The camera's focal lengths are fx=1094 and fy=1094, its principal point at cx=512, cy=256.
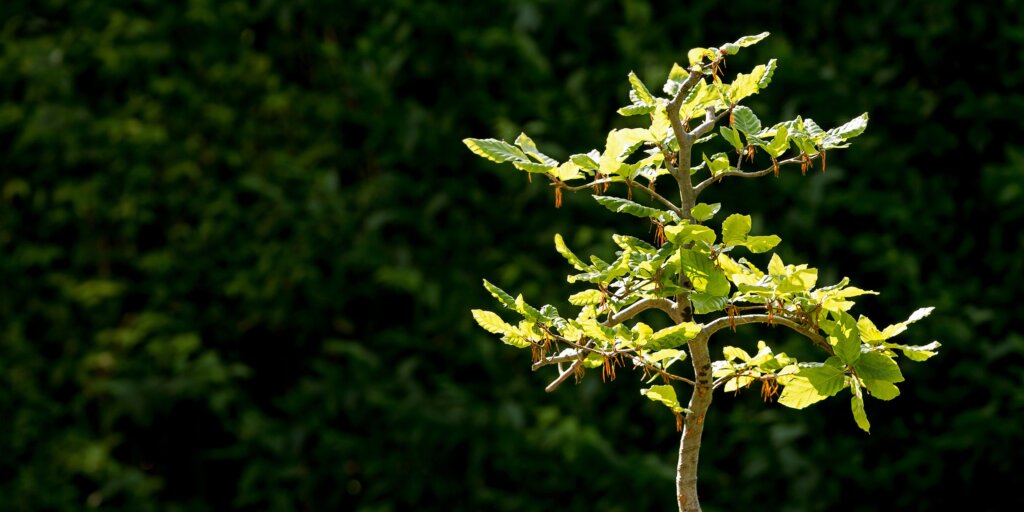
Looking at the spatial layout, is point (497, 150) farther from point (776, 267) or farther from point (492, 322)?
point (776, 267)

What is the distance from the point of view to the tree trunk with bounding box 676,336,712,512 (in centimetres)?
100

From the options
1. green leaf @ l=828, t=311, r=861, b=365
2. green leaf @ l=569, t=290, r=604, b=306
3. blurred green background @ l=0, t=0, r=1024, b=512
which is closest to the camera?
green leaf @ l=828, t=311, r=861, b=365

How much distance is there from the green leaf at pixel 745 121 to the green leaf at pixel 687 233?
0.33 feet

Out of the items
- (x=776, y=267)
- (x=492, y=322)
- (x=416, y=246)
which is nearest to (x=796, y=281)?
(x=776, y=267)

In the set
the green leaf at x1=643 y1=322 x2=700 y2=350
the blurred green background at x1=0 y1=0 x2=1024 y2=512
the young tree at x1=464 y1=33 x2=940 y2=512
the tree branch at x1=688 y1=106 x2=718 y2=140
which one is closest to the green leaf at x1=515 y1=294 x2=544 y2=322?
the young tree at x1=464 y1=33 x2=940 y2=512

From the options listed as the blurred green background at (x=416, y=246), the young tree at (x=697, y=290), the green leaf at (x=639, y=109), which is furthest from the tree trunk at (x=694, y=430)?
the blurred green background at (x=416, y=246)

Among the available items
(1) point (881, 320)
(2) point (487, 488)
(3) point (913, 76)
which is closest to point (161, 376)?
(2) point (487, 488)

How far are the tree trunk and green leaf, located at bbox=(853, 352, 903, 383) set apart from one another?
149 millimetres

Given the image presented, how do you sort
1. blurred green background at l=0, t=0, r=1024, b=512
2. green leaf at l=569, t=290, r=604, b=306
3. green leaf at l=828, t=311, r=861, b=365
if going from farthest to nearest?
blurred green background at l=0, t=0, r=1024, b=512 < green leaf at l=569, t=290, r=604, b=306 < green leaf at l=828, t=311, r=861, b=365

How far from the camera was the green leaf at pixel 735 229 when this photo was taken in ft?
3.02

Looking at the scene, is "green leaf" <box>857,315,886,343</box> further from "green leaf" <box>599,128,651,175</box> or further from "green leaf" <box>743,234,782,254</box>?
"green leaf" <box>599,128,651,175</box>

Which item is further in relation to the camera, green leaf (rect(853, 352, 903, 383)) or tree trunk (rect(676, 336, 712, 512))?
tree trunk (rect(676, 336, 712, 512))

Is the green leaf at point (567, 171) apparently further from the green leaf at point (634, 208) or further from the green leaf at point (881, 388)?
the green leaf at point (881, 388)

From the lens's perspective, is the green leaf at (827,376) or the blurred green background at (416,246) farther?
the blurred green background at (416,246)
